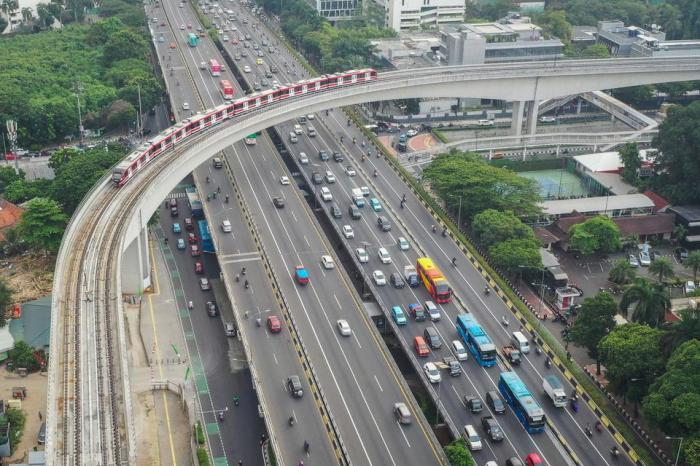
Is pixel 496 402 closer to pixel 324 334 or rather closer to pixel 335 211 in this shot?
pixel 324 334

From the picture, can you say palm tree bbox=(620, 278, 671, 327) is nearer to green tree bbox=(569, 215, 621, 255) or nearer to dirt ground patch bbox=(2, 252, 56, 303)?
green tree bbox=(569, 215, 621, 255)

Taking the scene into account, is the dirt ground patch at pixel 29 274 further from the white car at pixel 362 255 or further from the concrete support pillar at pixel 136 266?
the white car at pixel 362 255

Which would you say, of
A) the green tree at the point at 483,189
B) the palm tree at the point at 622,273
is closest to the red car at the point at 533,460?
the palm tree at the point at 622,273

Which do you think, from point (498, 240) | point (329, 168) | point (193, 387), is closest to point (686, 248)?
point (498, 240)

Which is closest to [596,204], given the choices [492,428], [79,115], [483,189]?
[483,189]

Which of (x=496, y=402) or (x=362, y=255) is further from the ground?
(x=362, y=255)

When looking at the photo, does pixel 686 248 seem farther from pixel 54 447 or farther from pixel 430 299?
pixel 54 447
